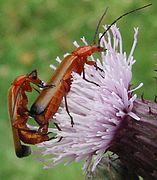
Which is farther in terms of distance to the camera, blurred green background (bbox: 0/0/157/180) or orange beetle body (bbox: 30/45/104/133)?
blurred green background (bbox: 0/0/157/180)

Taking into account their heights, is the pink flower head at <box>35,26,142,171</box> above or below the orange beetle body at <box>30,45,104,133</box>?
below

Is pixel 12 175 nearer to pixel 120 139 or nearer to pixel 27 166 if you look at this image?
pixel 27 166

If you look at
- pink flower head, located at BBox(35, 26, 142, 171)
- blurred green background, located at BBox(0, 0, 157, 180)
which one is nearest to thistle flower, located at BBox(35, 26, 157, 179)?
pink flower head, located at BBox(35, 26, 142, 171)

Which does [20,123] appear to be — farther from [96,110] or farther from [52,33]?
[52,33]

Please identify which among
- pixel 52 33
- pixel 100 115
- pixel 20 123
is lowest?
pixel 52 33

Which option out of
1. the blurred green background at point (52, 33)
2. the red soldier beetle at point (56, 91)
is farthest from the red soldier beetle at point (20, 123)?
the blurred green background at point (52, 33)

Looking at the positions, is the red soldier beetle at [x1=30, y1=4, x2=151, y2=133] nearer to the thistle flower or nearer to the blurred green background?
the thistle flower

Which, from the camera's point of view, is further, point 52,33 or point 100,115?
point 52,33

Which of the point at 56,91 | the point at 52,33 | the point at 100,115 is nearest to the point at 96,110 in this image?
the point at 100,115
